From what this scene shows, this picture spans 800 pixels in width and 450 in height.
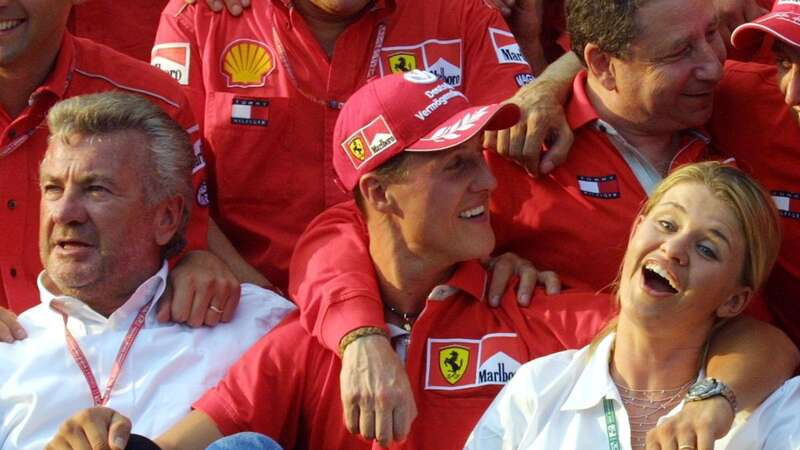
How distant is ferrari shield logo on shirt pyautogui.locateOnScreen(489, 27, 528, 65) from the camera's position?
453cm

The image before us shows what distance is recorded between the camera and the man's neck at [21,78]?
4.18m

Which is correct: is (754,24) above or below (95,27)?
above

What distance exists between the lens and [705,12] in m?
4.08

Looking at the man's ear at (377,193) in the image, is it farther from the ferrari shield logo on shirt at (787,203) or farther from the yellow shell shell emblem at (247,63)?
the ferrari shield logo on shirt at (787,203)

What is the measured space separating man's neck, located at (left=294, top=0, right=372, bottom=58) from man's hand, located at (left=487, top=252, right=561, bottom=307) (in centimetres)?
87

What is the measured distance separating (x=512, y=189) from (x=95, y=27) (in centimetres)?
180

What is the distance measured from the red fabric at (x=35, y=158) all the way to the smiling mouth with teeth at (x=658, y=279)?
1276mm

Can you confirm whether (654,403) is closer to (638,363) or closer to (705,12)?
(638,363)

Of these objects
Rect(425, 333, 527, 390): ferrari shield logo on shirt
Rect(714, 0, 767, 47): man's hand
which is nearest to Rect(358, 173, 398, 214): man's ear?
Rect(425, 333, 527, 390): ferrari shield logo on shirt

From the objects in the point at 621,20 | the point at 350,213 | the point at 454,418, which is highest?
the point at 621,20

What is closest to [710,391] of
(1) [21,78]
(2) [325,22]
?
(2) [325,22]

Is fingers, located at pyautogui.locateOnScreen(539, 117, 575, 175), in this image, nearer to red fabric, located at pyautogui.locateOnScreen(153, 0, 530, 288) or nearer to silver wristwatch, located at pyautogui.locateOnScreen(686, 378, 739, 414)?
red fabric, located at pyautogui.locateOnScreen(153, 0, 530, 288)

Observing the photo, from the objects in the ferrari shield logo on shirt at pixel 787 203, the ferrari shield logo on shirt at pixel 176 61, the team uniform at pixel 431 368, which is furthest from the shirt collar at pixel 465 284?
the ferrari shield logo on shirt at pixel 176 61

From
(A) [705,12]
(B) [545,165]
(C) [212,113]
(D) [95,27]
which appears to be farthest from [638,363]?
(D) [95,27]
